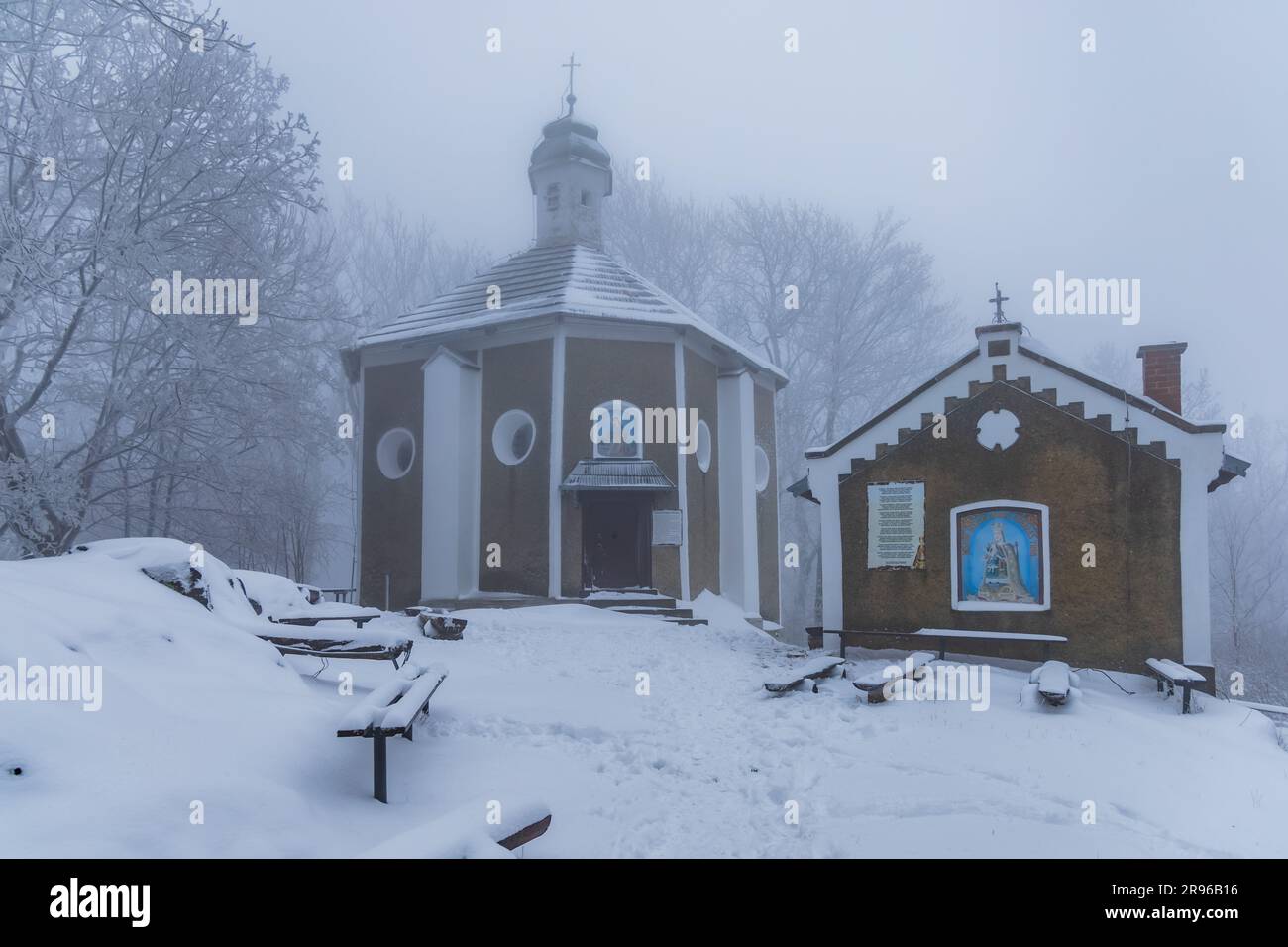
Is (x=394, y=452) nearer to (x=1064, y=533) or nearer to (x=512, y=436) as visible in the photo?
(x=512, y=436)

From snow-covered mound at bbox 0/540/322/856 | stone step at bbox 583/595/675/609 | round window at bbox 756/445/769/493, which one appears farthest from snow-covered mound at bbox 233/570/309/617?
round window at bbox 756/445/769/493

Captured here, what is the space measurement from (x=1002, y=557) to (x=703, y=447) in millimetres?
8722

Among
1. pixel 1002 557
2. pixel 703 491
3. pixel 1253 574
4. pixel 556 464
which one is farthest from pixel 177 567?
pixel 1253 574

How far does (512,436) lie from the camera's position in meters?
19.5

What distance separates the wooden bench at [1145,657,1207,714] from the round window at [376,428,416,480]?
14.6m

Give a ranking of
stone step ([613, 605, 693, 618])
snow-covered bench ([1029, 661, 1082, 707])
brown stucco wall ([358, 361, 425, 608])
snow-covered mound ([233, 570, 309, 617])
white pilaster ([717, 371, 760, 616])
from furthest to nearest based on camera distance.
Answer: white pilaster ([717, 371, 760, 616]) → brown stucco wall ([358, 361, 425, 608]) → stone step ([613, 605, 693, 618]) → snow-covered mound ([233, 570, 309, 617]) → snow-covered bench ([1029, 661, 1082, 707])

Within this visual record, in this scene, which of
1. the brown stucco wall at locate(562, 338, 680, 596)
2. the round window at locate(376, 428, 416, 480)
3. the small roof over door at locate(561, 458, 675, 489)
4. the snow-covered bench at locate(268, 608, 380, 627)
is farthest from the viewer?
the round window at locate(376, 428, 416, 480)

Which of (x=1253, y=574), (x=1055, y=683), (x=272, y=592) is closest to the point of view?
(x=1055, y=683)

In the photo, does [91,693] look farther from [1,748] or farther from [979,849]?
[979,849]

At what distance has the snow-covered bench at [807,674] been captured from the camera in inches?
409

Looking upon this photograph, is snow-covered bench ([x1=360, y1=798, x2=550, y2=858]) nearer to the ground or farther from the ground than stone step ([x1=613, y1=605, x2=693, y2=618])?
farther from the ground

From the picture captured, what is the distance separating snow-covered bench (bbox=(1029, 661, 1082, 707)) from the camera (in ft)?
30.6

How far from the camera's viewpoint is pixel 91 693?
5277 mm

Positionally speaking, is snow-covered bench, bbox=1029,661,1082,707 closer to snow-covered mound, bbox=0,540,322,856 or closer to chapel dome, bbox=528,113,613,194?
snow-covered mound, bbox=0,540,322,856
